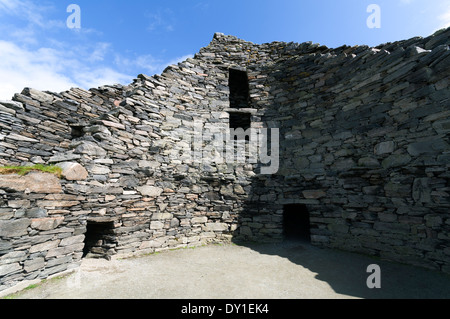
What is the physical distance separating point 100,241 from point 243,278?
3.84 metres

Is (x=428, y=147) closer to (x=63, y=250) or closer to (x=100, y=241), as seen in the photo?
(x=100, y=241)

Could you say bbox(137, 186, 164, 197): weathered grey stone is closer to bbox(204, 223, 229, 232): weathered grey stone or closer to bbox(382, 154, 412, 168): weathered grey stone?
bbox(204, 223, 229, 232): weathered grey stone

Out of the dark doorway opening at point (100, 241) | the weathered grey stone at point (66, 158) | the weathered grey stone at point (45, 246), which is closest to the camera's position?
the weathered grey stone at point (45, 246)

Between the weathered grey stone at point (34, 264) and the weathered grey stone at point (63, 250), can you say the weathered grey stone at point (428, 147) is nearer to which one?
the weathered grey stone at point (63, 250)

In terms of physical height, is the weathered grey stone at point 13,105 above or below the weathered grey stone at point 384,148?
above

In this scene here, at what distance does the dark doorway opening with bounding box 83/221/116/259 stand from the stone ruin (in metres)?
0.03

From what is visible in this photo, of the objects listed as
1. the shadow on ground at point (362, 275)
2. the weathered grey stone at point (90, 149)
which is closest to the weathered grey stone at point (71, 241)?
the weathered grey stone at point (90, 149)

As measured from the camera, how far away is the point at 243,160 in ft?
24.5

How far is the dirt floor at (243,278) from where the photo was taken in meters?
3.72

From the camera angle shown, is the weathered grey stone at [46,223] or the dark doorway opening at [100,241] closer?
the weathered grey stone at [46,223]

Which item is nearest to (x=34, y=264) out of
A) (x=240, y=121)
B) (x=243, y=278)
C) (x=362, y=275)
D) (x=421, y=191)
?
(x=243, y=278)

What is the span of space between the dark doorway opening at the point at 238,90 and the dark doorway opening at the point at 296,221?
5072mm

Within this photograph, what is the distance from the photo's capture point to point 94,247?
17.2 feet
